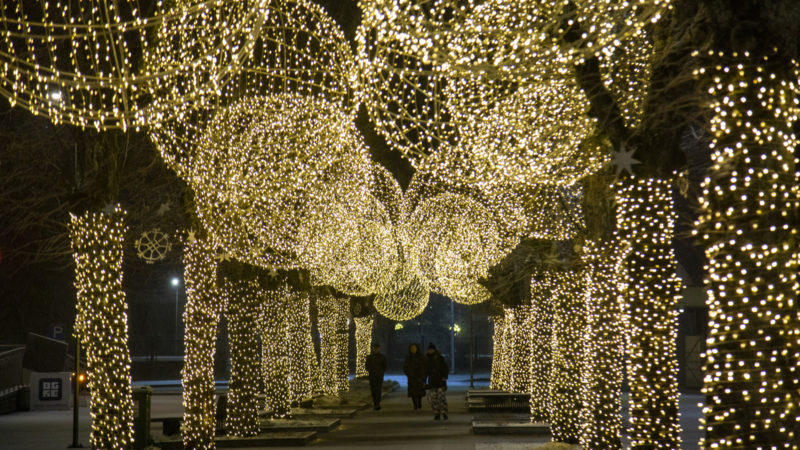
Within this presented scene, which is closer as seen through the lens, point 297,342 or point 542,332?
point 542,332

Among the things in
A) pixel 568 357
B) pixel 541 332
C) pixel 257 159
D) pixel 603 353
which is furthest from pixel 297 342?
pixel 603 353

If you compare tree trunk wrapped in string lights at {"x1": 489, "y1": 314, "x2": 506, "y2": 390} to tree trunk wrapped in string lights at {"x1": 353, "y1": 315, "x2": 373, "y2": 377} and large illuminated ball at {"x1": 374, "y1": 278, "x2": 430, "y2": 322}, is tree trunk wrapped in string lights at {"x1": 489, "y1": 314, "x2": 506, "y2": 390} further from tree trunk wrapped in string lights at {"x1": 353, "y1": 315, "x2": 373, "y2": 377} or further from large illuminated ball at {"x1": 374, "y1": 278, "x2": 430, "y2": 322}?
tree trunk wrapped in string lights at {"x1": 353, "y1": 315, "x2": 373, "y2": 377}

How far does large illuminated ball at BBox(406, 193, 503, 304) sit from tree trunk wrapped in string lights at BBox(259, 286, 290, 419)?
5.15m

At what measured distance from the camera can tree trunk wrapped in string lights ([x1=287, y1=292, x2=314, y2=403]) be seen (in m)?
27.7

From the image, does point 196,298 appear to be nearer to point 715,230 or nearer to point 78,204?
point 78,204

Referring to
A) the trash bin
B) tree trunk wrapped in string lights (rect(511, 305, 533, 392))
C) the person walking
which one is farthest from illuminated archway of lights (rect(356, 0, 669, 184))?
tree trunk wrapped in string lights (rect(511, 305, 533, 392))

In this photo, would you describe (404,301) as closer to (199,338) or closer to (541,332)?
(541,332)

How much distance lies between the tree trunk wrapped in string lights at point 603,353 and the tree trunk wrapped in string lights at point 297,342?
14906 millimetres

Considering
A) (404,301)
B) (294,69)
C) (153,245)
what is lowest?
(404,301)

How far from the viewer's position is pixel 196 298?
16.3 m

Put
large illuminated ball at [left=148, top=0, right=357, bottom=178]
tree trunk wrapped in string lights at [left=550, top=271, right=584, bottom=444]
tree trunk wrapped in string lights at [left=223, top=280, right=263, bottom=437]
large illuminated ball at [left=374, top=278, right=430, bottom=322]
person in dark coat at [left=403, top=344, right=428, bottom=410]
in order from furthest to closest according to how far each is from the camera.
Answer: large illuminated ball at [left=374, top=278, right=430, bottom=322], person in dark coat at [left=403, top=344, right=428, bottom=410], tree trunk wrapped in string lights at [left=223, top=280, right=263, bottom=437], tree trunk wrapped in string lights at [left=550, top=271, right=584, bottom=444], large illuminated ball at [left=148, top=0, right=357, bottom=178]

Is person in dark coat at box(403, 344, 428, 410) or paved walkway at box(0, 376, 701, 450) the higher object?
person in dark coat at box(403, 344, 428, 410)

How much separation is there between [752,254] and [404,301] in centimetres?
3604

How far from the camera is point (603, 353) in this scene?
13.3m
